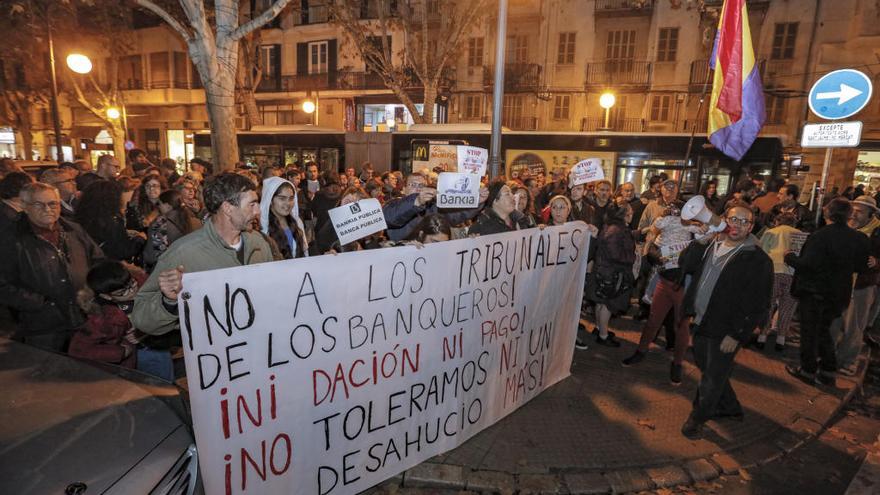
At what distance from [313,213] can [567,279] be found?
5776 mm

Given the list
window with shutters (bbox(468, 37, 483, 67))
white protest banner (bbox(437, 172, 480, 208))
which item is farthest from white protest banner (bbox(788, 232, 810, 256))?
window with shutters (bbox(468, 37, 483, 67))

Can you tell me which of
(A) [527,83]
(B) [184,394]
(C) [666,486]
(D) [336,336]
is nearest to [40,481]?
(B) [184,394]

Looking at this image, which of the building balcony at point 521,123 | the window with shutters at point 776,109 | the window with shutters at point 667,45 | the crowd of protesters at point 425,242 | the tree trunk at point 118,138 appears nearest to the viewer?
the crowd of protesters at point 425,242

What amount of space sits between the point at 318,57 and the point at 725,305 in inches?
1281

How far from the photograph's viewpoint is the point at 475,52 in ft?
94.9

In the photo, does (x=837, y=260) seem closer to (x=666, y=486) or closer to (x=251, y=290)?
(x=666, y=486)

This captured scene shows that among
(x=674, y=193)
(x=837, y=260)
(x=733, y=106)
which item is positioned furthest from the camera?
(x=674, y=193)

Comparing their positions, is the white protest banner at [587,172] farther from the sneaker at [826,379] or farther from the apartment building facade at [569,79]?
the apartment building facade at [569,79]

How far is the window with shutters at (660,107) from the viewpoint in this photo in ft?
84.1

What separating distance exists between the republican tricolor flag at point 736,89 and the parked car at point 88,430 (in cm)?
622

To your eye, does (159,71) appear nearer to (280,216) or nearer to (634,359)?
(280,216)

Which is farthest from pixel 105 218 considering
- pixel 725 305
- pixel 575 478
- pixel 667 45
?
pixel 667 45

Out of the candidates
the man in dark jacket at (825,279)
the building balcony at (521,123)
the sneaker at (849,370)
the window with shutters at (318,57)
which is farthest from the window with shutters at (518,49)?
the sneaker at (849,370)

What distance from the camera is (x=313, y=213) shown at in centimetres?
911
